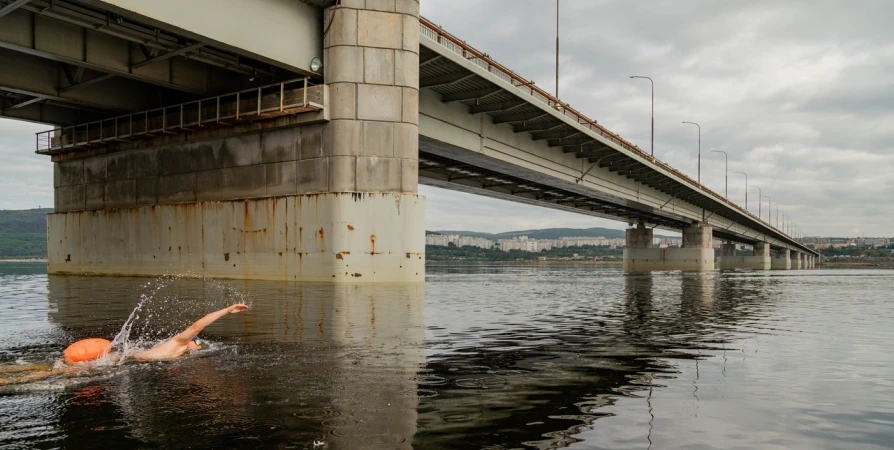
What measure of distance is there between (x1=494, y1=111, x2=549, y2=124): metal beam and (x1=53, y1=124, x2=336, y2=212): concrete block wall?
16480mm

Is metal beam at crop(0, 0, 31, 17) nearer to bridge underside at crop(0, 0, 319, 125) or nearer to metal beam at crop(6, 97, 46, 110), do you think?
bridge underside at crop(0, 0, 319, 125)

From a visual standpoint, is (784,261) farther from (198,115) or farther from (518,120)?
(198,115)

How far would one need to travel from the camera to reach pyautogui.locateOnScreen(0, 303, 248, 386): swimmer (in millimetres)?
7297

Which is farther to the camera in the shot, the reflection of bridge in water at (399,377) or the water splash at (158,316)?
the water splash at (158,316)

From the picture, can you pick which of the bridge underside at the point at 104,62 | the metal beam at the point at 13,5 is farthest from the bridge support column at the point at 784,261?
the metal beam at the point at 13,5

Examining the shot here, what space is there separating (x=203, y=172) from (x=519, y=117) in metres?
19.2

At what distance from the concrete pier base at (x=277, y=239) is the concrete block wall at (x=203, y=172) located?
0.67 metres

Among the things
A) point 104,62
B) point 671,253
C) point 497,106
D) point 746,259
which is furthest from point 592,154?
point 746,259

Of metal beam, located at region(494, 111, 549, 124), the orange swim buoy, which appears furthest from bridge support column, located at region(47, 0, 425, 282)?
the orange swim buoy

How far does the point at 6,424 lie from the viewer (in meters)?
5.14

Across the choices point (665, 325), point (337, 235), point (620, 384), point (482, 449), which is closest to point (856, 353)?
point (665, 325)

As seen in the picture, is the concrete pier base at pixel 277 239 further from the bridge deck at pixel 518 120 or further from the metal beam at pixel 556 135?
the metal beam at pixel 556 135

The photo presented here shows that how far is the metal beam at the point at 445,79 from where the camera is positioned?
34.5m

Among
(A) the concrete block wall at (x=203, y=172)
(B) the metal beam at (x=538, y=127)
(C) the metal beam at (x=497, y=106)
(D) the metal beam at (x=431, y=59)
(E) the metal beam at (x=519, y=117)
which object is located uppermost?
(D) the metal beam at (x=431, y=59)
